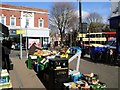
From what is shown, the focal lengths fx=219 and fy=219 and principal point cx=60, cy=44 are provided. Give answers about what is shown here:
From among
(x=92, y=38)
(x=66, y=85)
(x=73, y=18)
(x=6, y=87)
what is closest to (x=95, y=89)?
(x=66, y=85)

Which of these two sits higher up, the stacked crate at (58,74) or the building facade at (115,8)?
the building facade at (115,8)

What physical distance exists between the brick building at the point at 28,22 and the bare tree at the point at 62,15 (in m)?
8.14

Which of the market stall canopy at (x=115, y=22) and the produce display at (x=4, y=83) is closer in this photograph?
the produce display at (x=4, y=83)

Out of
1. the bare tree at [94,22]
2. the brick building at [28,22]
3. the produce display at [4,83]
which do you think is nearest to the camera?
the produce display at [4,83]

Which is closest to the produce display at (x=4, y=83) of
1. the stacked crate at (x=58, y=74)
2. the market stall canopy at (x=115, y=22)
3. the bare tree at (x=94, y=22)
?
the stacked crate at (x=58, y=74)

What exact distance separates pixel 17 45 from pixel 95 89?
106 ft

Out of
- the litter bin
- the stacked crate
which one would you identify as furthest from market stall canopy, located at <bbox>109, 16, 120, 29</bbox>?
the stacked crate

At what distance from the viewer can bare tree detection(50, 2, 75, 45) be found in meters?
50.0

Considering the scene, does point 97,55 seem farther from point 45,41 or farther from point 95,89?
point 45,41

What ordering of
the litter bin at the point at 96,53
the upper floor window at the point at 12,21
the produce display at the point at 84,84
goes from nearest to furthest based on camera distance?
1. the produce display at the point at 84,84
2. the litter bin at the point at 96,53
3. the upper floor window at the point at 12,21

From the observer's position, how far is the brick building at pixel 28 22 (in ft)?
122

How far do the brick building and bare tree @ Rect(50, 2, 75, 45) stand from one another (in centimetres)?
814

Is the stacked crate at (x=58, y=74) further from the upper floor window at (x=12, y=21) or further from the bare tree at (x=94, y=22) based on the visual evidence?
the bare tree at (x=94, y=22)

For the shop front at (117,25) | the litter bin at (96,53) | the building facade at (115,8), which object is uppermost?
the building facade at (115,8)
